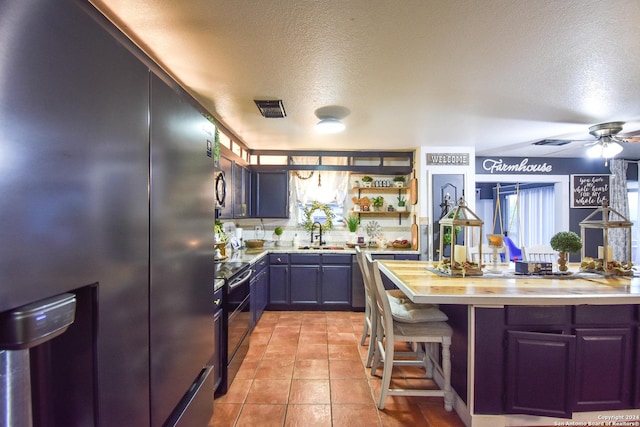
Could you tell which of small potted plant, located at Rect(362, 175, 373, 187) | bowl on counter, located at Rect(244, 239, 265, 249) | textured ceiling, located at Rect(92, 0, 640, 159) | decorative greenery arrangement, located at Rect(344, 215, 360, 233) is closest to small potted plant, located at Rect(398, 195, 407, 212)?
small potted plant, located at Rect(362, 175, 373, 187)

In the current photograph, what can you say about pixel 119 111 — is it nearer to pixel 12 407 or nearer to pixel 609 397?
pixel 12 407

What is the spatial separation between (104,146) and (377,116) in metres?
2.70

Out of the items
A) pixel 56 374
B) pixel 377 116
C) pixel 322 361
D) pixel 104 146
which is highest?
pixel 377 116

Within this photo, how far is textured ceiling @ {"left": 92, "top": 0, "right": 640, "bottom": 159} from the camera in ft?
4.79

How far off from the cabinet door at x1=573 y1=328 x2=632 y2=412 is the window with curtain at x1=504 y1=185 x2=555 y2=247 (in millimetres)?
3999

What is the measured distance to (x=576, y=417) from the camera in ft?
6.38

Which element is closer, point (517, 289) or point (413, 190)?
point (517, 289)

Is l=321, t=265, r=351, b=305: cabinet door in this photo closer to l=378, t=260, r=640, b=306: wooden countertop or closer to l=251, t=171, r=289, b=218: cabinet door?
l=251, t=171, r=289, b=218: cabinet door

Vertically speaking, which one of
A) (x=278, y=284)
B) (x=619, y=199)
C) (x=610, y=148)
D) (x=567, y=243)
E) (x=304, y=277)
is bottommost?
(x=278, y=284)

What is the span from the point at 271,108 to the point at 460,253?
2079 mm

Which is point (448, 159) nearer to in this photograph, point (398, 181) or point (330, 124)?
point (398, 181)

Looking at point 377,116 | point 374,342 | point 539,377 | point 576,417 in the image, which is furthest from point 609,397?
point 377,116

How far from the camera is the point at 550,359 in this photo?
1.85m

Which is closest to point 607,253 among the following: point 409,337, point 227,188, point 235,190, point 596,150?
point 596,150
